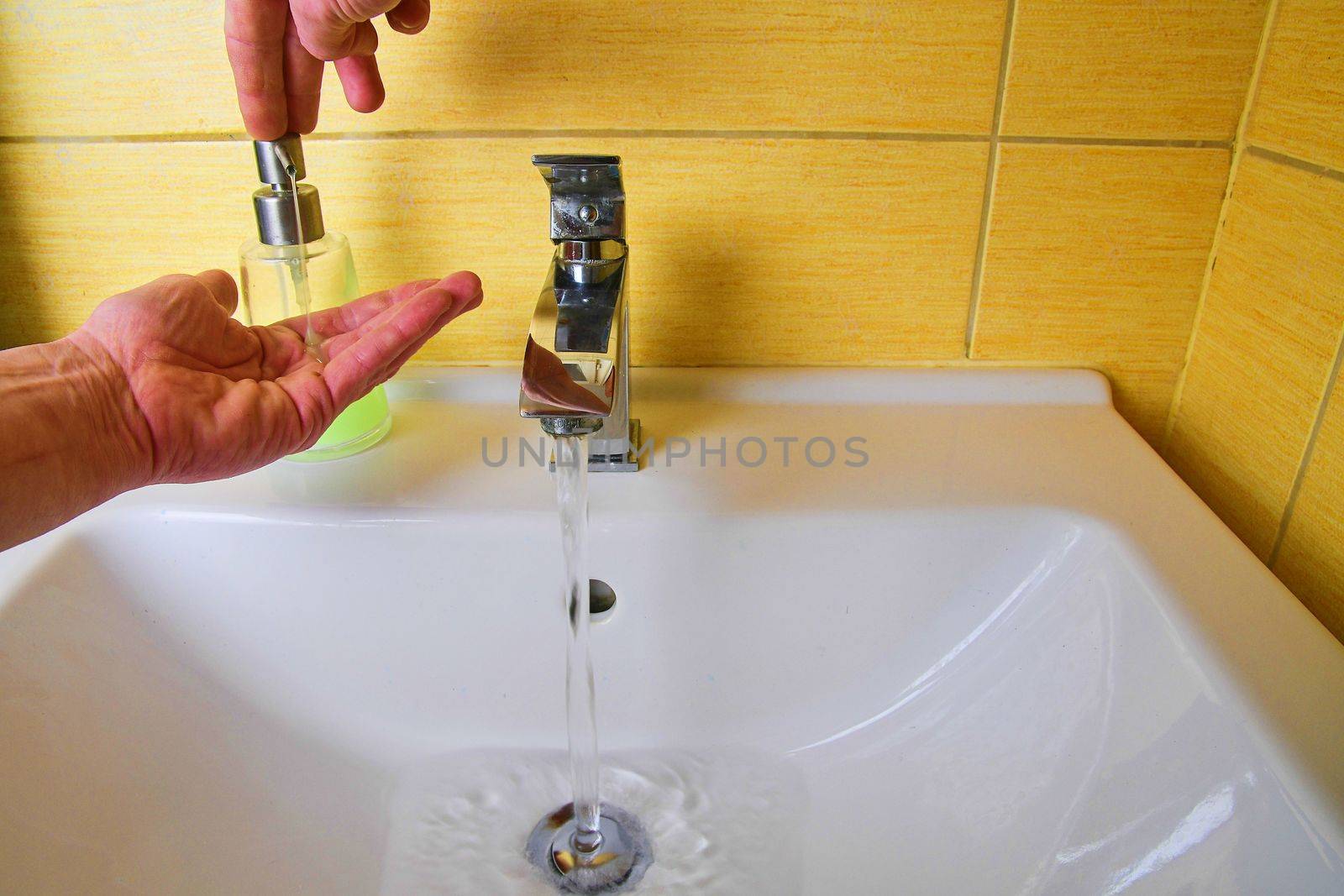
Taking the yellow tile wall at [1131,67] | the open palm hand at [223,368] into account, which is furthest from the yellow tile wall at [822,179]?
the open palm hand at [223,368]

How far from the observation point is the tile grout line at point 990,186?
553 millimetres

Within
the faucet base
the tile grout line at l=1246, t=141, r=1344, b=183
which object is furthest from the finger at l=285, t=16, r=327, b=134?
the tile grout line at l=1246, t=141, r=1344, b=183

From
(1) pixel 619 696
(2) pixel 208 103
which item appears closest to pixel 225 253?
(2) pixel 208 103

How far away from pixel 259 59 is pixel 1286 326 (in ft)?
1.85

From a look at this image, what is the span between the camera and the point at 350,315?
0.55m

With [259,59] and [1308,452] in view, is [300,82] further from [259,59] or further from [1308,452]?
[1308,452]

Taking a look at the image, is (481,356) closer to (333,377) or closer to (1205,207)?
(333,377)

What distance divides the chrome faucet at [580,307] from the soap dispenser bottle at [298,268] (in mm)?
144

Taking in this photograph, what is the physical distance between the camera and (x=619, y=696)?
549 mm

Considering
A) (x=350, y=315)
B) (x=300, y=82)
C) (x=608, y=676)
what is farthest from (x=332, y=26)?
(x=608, y=676)

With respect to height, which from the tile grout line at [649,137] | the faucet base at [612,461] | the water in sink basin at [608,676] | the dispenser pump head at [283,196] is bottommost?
the water in sink basin at [608,676]

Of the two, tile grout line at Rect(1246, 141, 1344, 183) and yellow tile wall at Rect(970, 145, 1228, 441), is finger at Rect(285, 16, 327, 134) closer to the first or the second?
yellow tile wall at Rect(970, 145, 1228, 441)

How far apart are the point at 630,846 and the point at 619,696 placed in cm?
8

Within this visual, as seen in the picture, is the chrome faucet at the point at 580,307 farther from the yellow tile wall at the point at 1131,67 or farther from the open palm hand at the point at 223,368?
the yellow tile wall at the point at 1131,67
